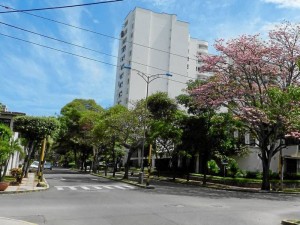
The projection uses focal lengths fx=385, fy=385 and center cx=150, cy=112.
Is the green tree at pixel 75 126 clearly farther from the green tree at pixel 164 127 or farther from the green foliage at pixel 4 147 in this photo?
the green foliage at pixel 4 147

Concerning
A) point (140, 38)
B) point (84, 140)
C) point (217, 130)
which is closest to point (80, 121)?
point (84, 140)

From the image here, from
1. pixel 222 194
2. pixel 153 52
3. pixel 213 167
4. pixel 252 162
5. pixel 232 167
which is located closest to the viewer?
pixel 222 194

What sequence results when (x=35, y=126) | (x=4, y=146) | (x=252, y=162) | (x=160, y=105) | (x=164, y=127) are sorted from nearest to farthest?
(x=4, y=146)
(x=35, y=126)
(x=164, y=127)
(x=252, y=162)
(x=160, y=105)

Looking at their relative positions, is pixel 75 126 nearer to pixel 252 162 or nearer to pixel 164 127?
pixel 164 127

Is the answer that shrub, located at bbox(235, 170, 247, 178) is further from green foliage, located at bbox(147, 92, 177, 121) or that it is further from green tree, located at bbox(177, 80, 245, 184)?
green foliage, located at bbox(147, 92, 177, 121)

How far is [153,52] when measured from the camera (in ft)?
285

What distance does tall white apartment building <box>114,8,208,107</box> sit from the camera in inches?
3381

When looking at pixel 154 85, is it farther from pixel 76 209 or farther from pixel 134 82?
pixel 76 209

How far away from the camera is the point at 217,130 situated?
3784cm

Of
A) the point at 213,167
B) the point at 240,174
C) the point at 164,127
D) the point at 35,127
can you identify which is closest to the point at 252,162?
the point at 240,174

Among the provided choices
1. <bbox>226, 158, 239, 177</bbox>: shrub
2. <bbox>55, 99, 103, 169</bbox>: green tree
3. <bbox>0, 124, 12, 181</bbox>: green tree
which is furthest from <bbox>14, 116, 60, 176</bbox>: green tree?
<bbox>55, 99, 103, 169</bbox>: green tree

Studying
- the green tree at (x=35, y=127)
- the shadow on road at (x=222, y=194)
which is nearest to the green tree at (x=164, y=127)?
the green tree at (x=35, y=127)

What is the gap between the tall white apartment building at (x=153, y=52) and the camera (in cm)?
8588

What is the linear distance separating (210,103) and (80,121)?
2892cm
